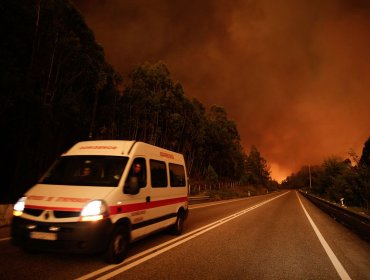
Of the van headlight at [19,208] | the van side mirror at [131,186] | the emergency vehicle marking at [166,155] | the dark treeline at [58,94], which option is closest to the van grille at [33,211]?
the van headlight at [19,208]

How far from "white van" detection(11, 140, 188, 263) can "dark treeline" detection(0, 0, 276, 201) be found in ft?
→ 32.6

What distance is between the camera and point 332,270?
6.00 meters

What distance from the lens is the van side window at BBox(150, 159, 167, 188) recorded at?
7.53m

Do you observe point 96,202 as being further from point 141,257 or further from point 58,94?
point 58,94

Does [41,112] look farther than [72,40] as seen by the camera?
No

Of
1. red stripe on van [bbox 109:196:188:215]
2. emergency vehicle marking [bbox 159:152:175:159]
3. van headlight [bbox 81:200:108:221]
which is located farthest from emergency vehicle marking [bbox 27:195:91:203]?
emergency vehicle marking [bbox 159:152:175:159]

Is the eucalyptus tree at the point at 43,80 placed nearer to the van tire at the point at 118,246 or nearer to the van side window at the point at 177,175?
the van side window at the point at 177,175

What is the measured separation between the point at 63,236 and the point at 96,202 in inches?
30.0

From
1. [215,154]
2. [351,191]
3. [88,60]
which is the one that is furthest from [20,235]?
[215,154]

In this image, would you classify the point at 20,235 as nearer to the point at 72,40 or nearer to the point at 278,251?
the point at 278,251

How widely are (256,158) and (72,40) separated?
115194mm

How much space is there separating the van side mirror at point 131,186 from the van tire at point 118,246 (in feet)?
2.34

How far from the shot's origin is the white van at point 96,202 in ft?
16.8

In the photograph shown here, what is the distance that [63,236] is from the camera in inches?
199
